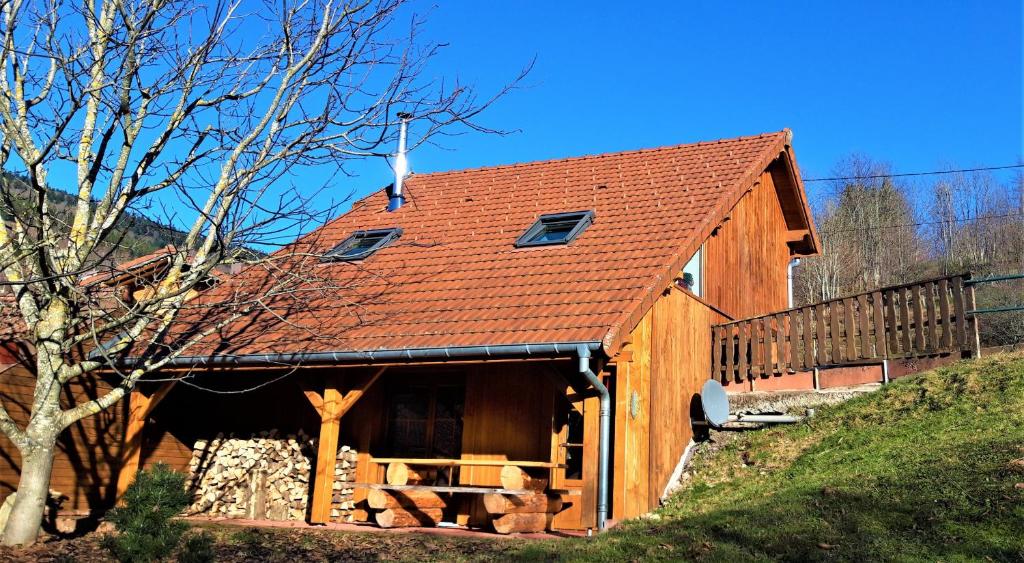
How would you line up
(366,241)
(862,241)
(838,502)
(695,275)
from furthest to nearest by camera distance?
(862,241) → (366,241) → (695,275) → (838,502)

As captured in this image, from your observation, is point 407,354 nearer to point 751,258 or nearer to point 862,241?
point 751,258

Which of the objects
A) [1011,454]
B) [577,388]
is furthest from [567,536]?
[1011,454]

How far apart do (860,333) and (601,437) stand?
4381mm

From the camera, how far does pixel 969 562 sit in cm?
686

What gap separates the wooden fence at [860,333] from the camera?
11852mm

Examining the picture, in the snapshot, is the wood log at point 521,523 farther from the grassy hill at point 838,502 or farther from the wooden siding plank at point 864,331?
the wooden siding plank at point 864,331

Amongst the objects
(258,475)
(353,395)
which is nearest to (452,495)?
(353,395)

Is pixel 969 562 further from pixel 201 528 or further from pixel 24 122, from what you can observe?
pixel 24 122

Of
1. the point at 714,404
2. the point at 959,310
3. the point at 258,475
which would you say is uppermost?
the point at 959,310

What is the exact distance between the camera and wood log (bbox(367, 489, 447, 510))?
11.2m

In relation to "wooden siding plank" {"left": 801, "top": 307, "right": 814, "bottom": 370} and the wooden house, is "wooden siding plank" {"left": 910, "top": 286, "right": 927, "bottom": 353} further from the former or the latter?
the wooden house

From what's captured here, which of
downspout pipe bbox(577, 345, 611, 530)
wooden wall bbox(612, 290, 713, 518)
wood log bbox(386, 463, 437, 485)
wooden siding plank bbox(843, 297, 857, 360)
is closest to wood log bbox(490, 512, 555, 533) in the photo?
downspout pipe bbox(577, 345, 611, 530)

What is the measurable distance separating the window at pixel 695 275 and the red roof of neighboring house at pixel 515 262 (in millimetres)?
963

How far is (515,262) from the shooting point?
40.6 ft
